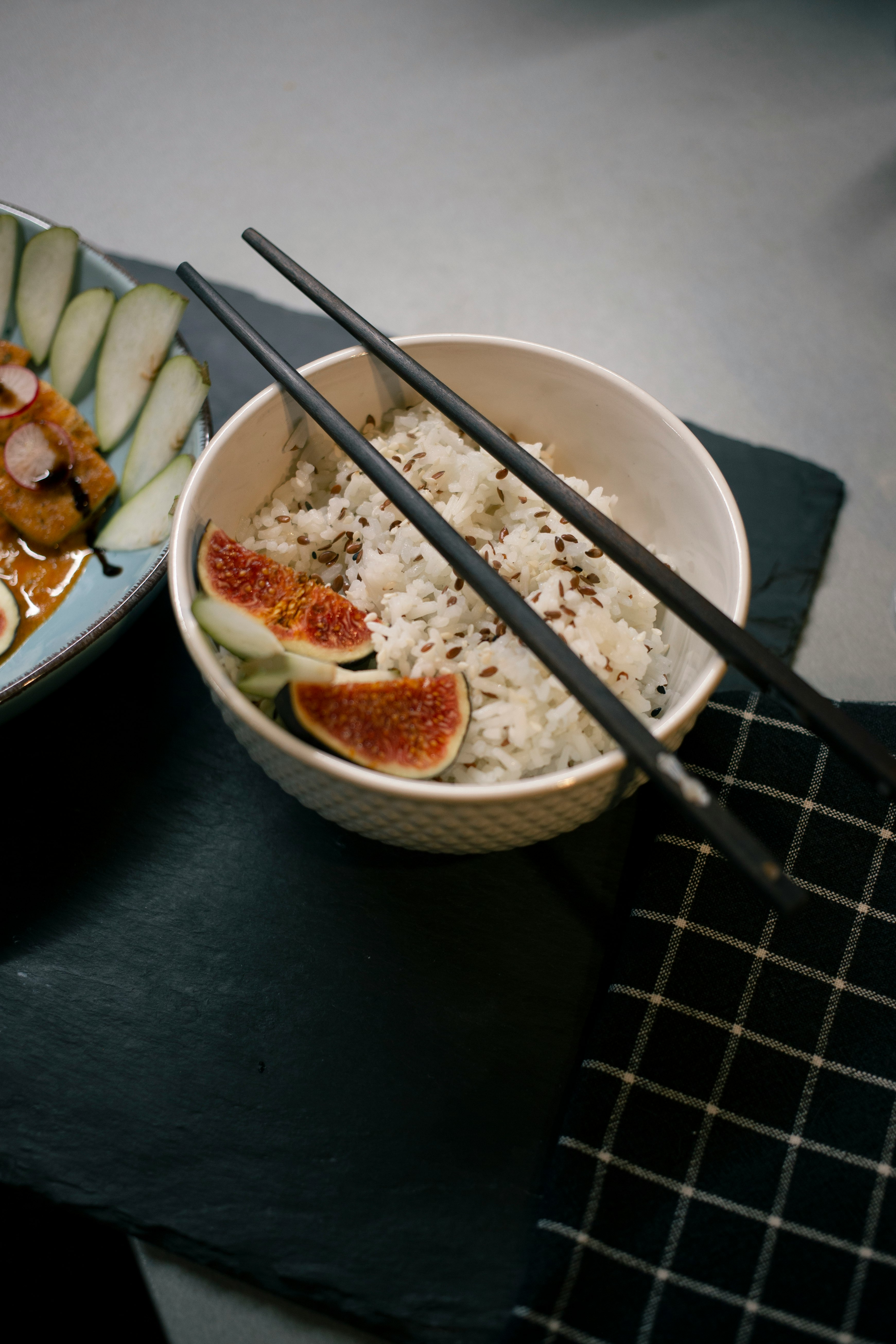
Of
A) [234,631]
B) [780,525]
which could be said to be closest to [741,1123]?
[234,631]

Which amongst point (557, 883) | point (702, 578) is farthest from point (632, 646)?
point (557, 883)

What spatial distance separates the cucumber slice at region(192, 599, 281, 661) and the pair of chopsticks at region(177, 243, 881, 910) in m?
0.23

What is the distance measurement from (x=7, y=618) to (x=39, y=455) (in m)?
0.33

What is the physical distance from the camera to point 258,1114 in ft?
3.80

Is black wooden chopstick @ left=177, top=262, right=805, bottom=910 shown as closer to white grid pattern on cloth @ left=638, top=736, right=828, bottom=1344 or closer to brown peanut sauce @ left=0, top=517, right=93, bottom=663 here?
white grid pattern on cloth @ left=638, top=736, right=828, bottom=1344

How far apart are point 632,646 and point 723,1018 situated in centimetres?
51

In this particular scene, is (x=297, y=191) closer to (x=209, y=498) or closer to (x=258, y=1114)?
(x=209, y=498)

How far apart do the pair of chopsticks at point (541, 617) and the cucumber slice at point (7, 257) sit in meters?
0.69

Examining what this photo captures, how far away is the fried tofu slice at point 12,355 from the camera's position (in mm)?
1746

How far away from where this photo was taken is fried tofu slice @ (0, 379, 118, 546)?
1.58m

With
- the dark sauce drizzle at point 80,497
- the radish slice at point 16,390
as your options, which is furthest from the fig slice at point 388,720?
the radish slice at point 16,390

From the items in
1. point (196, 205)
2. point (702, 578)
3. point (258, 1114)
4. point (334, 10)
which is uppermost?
point (334, 10)

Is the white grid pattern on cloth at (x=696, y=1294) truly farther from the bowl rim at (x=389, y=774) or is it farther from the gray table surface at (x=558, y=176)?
the gray table surface at (x=558, y=176)

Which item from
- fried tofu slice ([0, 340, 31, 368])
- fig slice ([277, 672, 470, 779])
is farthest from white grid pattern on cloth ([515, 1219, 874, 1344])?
fried tofu slice ([0, 340, 31, 368])
